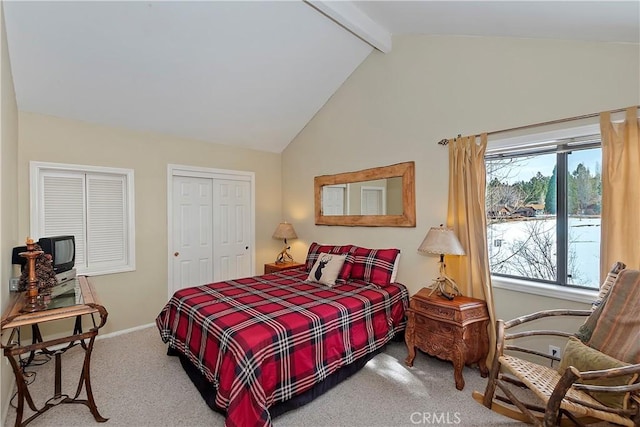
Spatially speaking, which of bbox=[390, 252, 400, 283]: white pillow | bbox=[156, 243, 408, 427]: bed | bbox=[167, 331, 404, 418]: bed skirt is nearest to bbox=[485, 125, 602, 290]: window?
bbox=[390, 252, 400, 283]: white pillow

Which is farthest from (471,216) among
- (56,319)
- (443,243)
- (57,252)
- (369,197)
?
(57,252)

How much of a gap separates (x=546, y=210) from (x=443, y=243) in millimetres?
871

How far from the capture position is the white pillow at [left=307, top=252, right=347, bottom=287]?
128 inches

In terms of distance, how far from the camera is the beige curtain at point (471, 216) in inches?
104

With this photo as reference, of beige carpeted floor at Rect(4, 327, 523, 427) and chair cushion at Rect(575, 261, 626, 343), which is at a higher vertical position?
chair cushion at Rect(575, 261, 626, 343)

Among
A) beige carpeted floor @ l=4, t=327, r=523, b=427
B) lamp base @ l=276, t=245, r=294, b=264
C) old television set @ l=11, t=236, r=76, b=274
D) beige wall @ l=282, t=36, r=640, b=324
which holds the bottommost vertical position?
beige carpeted floor @ l=4, t=327, r=523, b=427

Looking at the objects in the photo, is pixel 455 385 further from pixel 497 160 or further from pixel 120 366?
pixel 120 366

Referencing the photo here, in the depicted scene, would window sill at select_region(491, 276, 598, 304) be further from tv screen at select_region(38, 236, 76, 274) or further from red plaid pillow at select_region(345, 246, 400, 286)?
tv screen at select_region(38, 236, 76, 274)

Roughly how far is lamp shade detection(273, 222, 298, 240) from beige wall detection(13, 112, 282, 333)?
3.78 ft

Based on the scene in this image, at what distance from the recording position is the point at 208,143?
4.25 m

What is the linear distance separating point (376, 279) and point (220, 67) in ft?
9.12

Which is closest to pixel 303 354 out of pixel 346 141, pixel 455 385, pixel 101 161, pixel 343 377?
pixel 343 377

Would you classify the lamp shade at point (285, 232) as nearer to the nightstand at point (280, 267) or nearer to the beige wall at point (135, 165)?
the nightstand at point (280, 267)

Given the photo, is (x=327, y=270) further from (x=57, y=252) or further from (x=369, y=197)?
(x=57, y=252)
